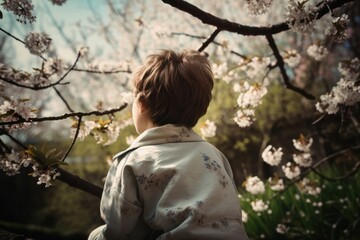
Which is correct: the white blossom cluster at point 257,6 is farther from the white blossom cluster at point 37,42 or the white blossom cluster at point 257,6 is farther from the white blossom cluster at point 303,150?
the white blossom cluster at point 303,150

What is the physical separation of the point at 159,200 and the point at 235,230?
288 mm

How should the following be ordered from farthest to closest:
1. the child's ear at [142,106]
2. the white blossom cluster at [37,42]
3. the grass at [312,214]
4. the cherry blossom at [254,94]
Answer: the grass at [312,214]
the cherry blossom at [254,94]
the white blossom cluster at [37,42]
the child's ear at [142,106]

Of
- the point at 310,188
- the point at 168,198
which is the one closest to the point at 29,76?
the point at 168,198

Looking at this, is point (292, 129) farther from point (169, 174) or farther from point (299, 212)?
point (169, 174)

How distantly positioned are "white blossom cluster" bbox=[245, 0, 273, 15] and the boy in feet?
1.64

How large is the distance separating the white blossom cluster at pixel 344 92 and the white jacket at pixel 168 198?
1.11m

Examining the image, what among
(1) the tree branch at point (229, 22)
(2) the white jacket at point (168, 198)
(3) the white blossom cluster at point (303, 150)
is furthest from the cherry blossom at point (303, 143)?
(2) the white jacket at point (168, 198)

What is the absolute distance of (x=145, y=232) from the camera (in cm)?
121

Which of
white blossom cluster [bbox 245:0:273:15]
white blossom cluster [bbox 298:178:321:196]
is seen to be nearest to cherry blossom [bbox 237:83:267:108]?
white blossom cluster [bbox 245:0:273:15]

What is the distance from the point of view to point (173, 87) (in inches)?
52.9

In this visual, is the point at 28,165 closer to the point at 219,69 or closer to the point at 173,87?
the point at 173,87

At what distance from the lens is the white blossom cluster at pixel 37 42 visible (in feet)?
6.38

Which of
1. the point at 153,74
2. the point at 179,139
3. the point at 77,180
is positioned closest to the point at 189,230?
the point at 179,139

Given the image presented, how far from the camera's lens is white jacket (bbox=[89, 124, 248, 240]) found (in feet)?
3.55
